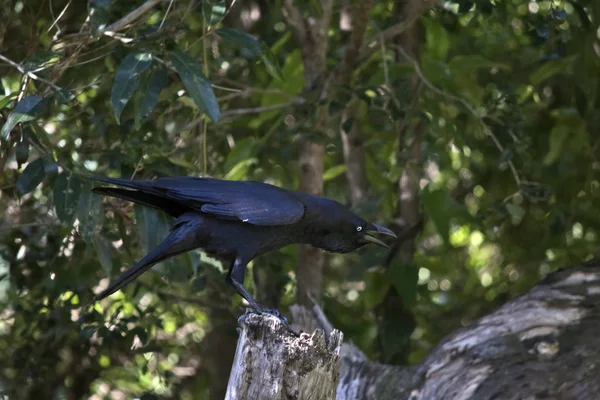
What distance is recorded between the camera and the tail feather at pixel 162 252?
3816mm

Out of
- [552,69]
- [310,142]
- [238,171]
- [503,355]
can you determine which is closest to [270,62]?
[238,171]

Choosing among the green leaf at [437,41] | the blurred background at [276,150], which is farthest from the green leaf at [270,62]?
the green leaf at [437,41]

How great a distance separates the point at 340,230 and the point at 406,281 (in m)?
1.21

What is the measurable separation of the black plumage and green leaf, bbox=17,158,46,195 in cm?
35

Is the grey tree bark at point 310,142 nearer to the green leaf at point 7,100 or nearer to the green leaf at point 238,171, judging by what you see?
the green leaf at point 238,171

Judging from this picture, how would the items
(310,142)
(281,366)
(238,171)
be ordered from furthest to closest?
1. (310,142)
2. (238,171)
3. (281,366)

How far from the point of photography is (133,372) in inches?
279

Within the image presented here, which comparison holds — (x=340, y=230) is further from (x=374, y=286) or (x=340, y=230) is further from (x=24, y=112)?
(x=24, y=112)

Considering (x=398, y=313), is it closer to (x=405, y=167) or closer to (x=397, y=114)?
(x=405, y=167)

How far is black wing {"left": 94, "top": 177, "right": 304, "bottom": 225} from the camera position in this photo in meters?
4.00

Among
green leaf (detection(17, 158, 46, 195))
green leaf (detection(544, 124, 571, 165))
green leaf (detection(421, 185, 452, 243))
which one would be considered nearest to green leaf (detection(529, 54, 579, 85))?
green leaf (detection(544, 124, 571, 165))

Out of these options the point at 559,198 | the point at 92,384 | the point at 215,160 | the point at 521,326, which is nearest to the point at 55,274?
the point at 215,160

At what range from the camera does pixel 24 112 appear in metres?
3.76

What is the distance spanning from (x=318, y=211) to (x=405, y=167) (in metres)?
1.39
